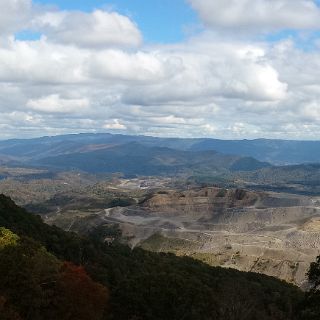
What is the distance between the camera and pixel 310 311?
33.7 meters

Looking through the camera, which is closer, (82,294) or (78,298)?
(78,298)

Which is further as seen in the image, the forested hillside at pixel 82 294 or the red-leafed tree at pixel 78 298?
the red-leafed tree at pixel 78 298

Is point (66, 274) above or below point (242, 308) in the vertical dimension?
above

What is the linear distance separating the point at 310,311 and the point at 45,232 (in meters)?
83.8

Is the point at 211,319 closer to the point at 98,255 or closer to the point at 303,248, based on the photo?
the point at 98,255

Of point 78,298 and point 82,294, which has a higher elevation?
point 82,294

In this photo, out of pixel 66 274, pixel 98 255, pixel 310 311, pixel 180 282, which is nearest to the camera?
pixel 310 311

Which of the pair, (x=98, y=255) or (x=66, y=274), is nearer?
(x=66, y=274)

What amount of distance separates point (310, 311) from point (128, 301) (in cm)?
1722

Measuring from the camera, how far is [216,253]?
17500 cm

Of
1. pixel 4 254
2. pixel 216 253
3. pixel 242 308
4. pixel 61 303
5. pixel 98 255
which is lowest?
pixel 216 253

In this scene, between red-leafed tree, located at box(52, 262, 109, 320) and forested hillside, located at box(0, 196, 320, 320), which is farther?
red-leafed tree, located at box(52, 262, 109, 320)

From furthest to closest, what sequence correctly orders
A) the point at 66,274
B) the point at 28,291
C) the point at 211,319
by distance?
the point at 211,319 < the point at 66,274 < the point at 28,291

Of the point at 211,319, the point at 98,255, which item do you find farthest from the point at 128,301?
A: the point at 98,255
